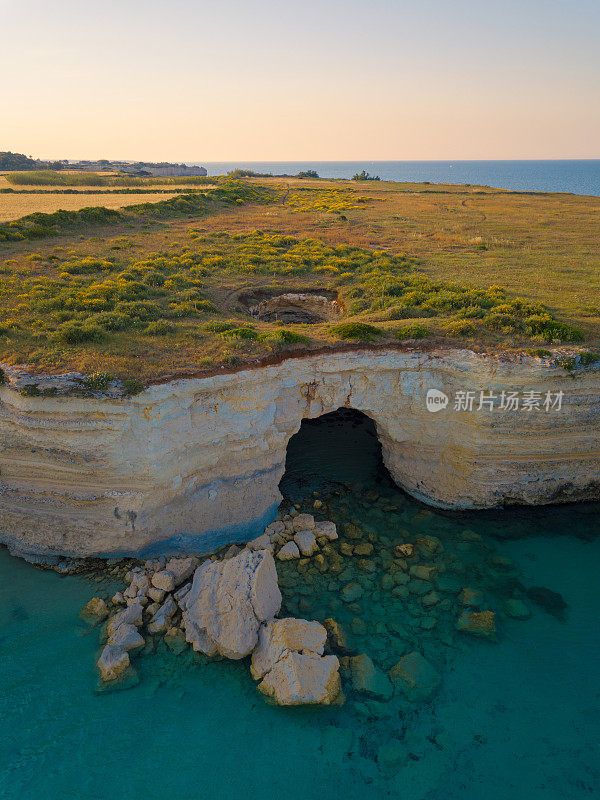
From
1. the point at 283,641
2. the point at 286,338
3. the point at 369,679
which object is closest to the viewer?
the point at 369,679

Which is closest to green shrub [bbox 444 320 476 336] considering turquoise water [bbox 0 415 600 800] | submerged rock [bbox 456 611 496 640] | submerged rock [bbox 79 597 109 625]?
turquoise water [bbox 0 415 600 800]

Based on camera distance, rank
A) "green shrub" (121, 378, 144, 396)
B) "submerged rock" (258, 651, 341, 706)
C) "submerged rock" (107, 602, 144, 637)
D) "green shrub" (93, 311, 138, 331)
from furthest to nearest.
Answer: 1. "green shrub" (93, 311, 138, 331)
2. "green shrub" (121, 378, 144, 396)
3. "submerged rock" (107, 602, 144, 637)
4. "submerged rock" (258, 651, 341, 706)

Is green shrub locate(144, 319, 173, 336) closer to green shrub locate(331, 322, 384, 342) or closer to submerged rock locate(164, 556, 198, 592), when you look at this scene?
green shrub locate(331, 322, 384, 342)

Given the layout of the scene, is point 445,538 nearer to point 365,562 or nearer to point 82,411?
point 365,562

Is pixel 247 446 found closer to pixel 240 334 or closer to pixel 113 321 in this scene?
pixel 240 334

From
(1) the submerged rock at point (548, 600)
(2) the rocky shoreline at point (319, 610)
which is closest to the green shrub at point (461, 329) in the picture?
(2) the rocky shoreline at point (319, 610)

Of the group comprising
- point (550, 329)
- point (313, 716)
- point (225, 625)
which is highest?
point (550, 329)

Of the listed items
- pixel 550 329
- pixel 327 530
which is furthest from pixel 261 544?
pixel 550 329
